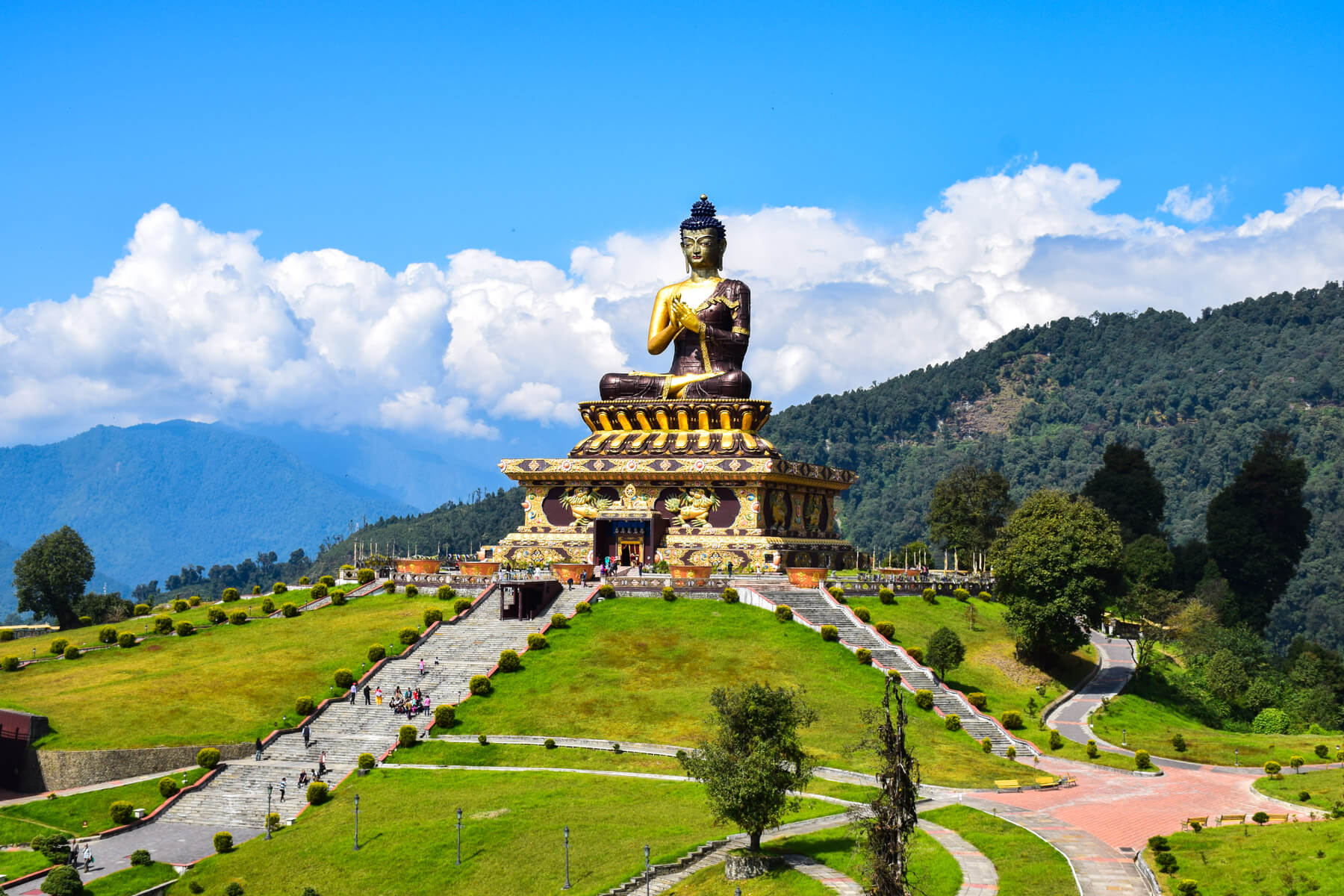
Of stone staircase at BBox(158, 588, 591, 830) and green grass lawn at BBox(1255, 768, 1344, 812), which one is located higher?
stone staircase at BBox(158, 588, 591, 830)

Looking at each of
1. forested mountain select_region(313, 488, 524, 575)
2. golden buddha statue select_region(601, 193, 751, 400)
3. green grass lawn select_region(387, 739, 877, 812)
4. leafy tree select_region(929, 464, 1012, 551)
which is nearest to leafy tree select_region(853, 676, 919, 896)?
green grass lawn select_region(387, 739, 877, 812)

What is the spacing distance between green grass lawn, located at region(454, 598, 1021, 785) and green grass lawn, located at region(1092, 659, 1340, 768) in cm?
769

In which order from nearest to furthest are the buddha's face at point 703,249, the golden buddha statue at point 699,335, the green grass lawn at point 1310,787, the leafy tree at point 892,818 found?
the leafy tree at point 892,818
the green grass lawn at point 1310,787
the golden buddha statue at point 699,335
the buddha's face at point 703,249

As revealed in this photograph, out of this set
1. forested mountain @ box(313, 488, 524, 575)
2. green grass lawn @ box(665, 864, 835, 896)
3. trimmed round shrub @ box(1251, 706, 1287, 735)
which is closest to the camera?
green grass lawn @ box(665, 864, 835, 896)

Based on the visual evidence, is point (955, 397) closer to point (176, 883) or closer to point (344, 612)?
point (344, 612)

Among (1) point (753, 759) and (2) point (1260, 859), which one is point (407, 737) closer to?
(1) point (753, 759)

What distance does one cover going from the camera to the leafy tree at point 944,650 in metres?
47.9

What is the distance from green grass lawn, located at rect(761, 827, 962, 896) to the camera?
2903cm

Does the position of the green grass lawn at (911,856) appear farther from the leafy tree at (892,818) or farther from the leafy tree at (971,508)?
the leafy tree at (971,508)

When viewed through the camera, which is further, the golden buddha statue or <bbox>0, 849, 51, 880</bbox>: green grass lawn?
the golden buddha statue

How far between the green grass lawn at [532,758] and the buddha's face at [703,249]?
36.3 meters

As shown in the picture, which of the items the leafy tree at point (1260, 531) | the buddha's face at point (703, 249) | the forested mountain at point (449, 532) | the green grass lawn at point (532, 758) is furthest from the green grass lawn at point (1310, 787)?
the forested mountain at point (449, 532)

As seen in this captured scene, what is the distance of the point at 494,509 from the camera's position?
543 feet

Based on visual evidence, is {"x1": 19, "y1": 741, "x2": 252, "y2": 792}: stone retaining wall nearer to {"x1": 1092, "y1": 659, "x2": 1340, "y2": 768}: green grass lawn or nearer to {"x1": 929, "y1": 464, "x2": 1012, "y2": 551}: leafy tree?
{"x1": 1092, "y1": 659, "x2": 1340, "y2": 768}: green grass lawn
